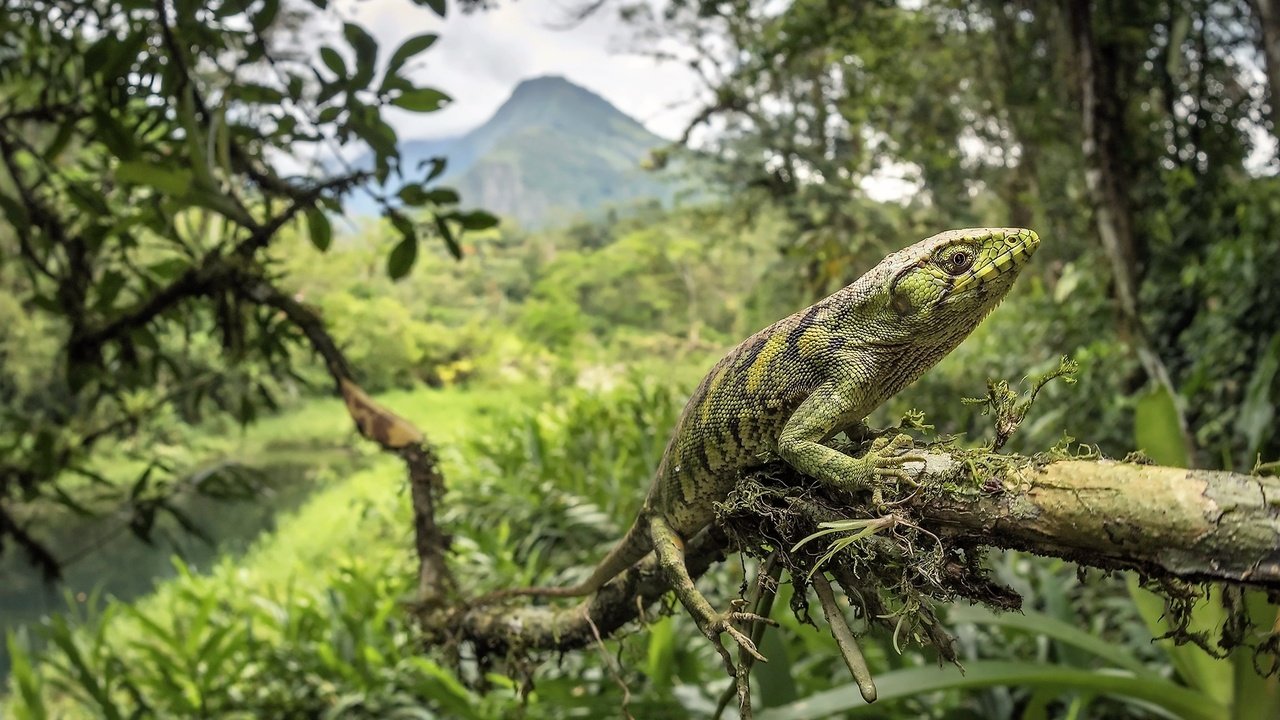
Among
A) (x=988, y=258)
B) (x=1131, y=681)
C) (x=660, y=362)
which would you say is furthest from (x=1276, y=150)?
(x=660, y=362)

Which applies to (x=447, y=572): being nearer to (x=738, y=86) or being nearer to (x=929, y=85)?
(x=738, y=86)

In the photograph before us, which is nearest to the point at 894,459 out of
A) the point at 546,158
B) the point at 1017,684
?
the point at 1017,684

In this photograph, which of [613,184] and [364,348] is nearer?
[364,348]

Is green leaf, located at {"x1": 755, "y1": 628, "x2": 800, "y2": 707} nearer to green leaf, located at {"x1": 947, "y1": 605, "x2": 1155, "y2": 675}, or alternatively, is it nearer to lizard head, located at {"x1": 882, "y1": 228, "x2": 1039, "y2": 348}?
green leaf, located at {"x1": 947, "y1": 605, "x2": 1155, "y2": 675}

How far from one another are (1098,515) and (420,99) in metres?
1.62

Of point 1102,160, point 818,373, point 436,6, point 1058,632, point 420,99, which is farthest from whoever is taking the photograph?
point 1102,160

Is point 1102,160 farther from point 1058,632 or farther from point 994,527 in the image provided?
point 994,527

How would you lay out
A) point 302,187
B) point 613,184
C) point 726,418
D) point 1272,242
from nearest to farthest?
point 726,418
point 302,187
point 1272,242
point 613,184

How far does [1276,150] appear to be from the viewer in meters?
3.20

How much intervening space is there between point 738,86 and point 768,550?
4.97m

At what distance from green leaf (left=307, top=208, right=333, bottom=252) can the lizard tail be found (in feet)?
3.55

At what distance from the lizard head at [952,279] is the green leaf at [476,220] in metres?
1.17

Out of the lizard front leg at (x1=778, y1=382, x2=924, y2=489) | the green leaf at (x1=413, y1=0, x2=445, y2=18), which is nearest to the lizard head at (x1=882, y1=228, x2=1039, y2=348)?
the lizard front leg at (x1=778, y1=382, x2=924, y2=489)

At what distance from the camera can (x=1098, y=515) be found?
73cm
